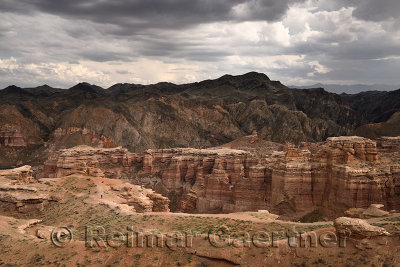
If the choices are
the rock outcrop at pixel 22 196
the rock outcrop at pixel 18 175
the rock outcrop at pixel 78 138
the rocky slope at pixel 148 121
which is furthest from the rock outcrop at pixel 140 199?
the rock outcrop at pixel 78 138

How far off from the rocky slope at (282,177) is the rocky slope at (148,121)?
5068 centimetres

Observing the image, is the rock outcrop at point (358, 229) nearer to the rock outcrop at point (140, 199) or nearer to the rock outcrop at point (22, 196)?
the rock outcrop at point (140, 199)

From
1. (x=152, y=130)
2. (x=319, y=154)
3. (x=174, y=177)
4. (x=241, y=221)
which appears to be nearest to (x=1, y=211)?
(x=241, y=221)

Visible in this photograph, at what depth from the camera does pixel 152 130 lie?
499ft

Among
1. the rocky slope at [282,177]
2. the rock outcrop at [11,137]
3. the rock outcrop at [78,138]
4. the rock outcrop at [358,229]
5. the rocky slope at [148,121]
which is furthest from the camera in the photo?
the rocky slope at [148,121]

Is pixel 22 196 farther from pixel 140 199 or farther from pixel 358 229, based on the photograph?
pixel 358 229

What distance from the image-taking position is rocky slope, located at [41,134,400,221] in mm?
44281

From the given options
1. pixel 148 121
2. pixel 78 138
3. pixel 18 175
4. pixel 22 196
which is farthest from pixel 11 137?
pixel 22 196

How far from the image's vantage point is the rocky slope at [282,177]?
145 ft

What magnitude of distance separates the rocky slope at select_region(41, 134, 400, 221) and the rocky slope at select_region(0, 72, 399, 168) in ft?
166

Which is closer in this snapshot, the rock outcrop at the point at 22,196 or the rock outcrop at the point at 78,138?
the rock outcrop at the point at 22,196

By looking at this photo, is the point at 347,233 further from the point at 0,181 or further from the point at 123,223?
the point at 0,181

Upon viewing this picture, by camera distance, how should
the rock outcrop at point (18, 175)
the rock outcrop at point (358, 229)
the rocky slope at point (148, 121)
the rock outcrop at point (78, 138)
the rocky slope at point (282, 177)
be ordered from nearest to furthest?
the rock outcrop at point (358, 229)
the rock outcrop at point (18, 175)
the rocky slope at point (282, 177)
the rock outcrop at point (78, 138)
the rocky slope at point (148, 121)

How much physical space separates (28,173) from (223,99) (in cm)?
15367
